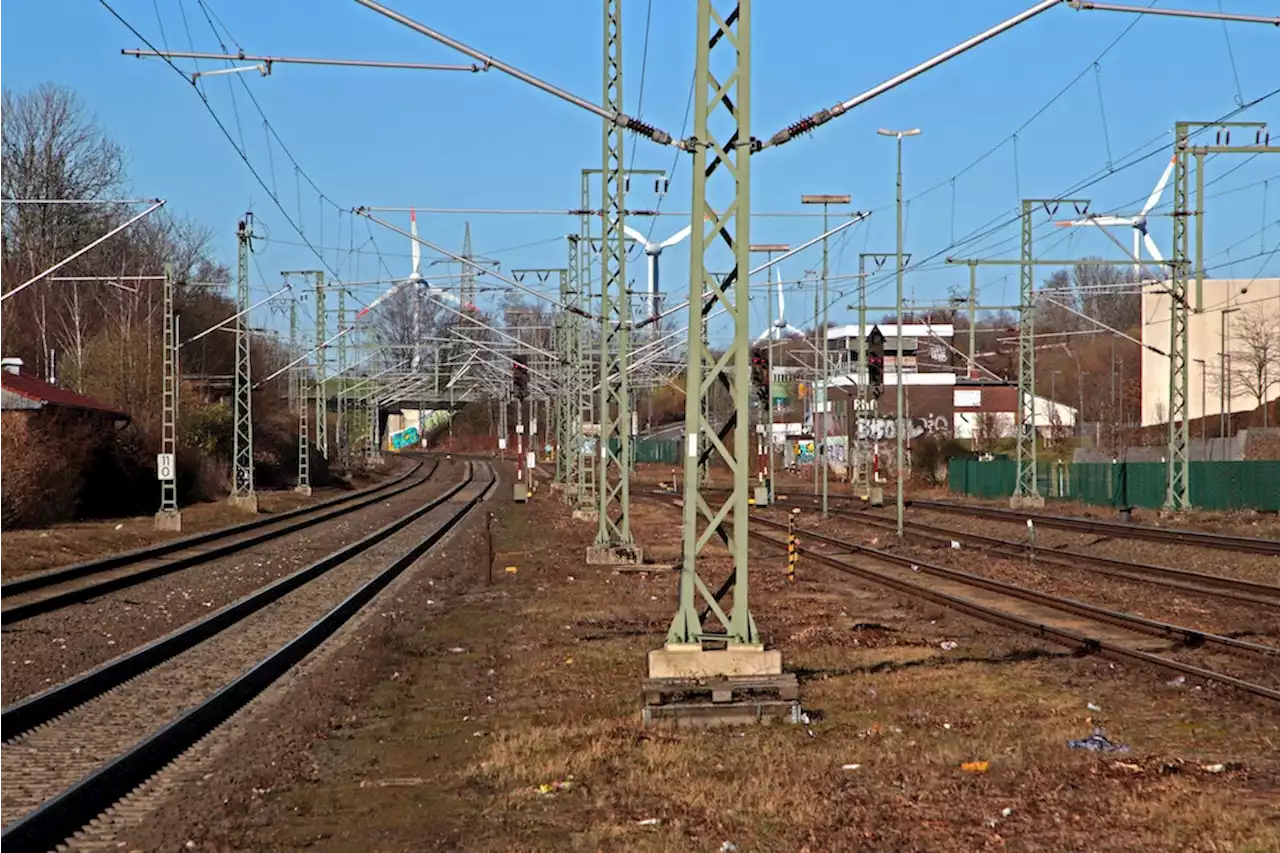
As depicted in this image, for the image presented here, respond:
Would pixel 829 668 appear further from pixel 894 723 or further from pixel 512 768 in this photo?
pixel 512 768

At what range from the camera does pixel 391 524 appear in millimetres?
48531

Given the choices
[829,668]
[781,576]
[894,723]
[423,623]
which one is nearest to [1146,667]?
[829,668]

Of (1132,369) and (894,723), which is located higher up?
(1132,369)

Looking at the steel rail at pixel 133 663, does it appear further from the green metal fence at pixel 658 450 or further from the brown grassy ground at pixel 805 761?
the green metal fence at pixel 658 450

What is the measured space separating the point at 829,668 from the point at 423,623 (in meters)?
8.02

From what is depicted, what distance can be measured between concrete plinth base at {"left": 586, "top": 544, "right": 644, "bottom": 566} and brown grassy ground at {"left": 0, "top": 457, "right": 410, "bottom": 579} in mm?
11493

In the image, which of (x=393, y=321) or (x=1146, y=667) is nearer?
(x=1146, y=667)

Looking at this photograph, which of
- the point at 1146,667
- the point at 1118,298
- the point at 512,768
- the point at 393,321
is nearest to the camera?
the point at 512,768

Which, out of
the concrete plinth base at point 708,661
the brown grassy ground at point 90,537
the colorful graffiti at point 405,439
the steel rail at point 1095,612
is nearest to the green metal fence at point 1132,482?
the steel rail at point 1095,612

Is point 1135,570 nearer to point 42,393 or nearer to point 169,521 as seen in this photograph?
point 169,521

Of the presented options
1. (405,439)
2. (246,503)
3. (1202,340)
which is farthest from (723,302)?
(405,439)

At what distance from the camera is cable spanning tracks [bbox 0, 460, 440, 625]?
963 inches

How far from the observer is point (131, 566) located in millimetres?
32656

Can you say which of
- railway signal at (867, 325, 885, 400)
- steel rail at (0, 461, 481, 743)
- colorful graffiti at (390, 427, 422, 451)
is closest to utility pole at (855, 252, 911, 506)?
railway signal at (867, 325, 885, 400)
